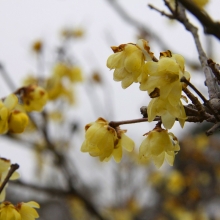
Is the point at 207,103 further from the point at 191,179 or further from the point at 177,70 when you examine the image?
the point at 191,179

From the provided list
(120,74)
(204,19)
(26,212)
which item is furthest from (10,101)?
(204,19)

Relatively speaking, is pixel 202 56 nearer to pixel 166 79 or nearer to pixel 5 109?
pixel 166 79

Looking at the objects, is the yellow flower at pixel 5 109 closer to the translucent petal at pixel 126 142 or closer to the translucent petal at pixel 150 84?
the translucent petal at pixel 126 142

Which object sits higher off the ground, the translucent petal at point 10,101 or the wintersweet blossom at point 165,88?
the translucent petal at point 10,101

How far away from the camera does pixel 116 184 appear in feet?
17.4

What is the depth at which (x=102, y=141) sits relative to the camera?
0.98 metres

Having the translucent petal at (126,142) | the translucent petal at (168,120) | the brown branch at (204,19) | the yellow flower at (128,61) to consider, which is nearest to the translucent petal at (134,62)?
the yellow flower at (128,61)

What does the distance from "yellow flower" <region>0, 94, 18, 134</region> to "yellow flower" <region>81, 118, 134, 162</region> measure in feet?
0.97

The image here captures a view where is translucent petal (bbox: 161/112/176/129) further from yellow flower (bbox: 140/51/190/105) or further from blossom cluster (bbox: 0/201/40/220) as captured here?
blossom cluster (bbox: 0/201/40/220)

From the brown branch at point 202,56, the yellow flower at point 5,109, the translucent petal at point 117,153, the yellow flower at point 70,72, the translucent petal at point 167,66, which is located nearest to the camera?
the translucent petal at point 167,66

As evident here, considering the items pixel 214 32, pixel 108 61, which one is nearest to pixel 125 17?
pixel 214 32

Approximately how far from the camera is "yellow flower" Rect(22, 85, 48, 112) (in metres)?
1.42

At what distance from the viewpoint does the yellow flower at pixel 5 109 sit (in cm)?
116

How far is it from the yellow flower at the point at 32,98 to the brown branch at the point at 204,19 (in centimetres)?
60
